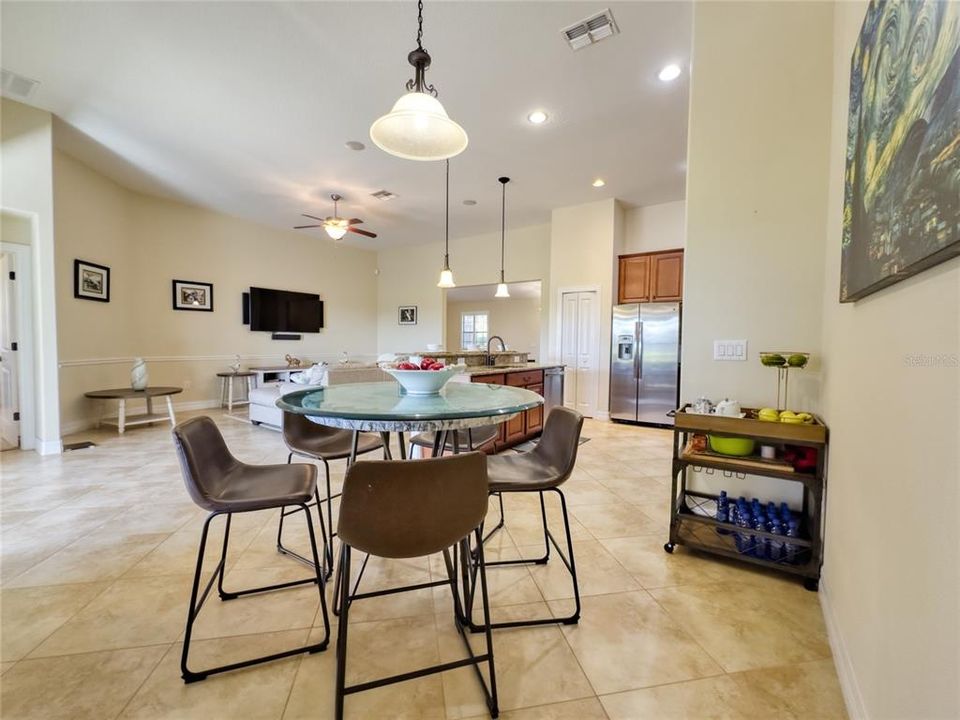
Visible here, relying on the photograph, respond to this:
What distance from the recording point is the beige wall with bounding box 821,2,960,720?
2.38 feet

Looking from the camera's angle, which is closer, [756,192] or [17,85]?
[756,192]

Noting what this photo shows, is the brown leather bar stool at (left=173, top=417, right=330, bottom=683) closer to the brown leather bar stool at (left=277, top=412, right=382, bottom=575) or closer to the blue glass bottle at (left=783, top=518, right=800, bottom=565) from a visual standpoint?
the brown leather bar stool at (left=277, top=412, right=382, bottom=575)

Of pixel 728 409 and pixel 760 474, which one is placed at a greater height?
pixel 728 409

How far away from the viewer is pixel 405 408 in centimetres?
127

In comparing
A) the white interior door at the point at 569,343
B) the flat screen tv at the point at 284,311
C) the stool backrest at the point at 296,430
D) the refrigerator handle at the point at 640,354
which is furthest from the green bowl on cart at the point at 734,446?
the flat screen tv at the point at 284,311

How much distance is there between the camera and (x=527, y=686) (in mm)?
1256

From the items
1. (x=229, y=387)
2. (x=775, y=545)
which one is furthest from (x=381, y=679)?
(x=229, y=387)

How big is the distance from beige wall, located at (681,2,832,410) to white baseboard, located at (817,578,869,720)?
0.96 metres

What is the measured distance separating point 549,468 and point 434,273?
22.2ft

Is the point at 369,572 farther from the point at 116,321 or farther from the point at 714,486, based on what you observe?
the point at 116,321

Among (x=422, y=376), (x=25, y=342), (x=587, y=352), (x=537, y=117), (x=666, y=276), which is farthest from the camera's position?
(x=587, y=352)

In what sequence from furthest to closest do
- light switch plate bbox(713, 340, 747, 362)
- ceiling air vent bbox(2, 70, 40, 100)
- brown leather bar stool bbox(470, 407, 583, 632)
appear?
ceiling air vent bbox(2, 70, 40, 100), light switch plate bbox(713, 340, 747, 362), brown leather bar stool bbox(470, 407, 583, 632)

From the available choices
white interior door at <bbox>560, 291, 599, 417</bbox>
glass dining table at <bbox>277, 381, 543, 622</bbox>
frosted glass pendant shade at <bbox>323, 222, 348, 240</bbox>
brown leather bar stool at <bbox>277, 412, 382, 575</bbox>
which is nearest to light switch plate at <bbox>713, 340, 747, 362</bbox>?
glass dining table at <bbox>277, 381, 543, 622</bbox>

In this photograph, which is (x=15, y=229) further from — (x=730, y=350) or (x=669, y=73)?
(x=730, y=350)
